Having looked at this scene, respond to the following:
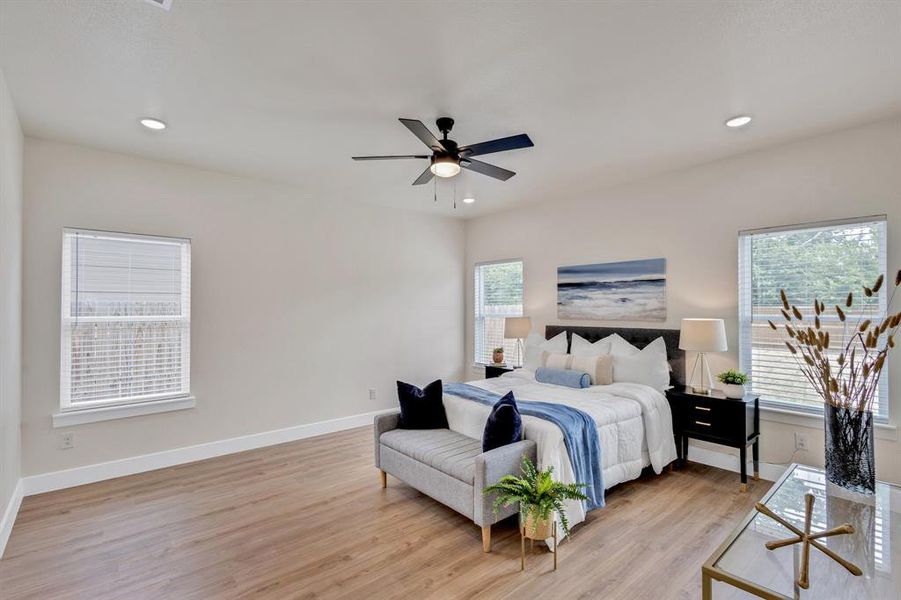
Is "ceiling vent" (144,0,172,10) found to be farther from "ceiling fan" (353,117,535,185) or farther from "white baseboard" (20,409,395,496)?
"white baseboard" (20,409,395,496)

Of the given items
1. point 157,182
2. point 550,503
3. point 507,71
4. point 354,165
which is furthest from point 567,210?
point 157,182

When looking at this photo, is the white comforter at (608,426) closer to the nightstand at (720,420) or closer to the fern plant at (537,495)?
the nightstand at (720,420)

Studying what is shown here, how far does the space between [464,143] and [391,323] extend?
9.27 feet

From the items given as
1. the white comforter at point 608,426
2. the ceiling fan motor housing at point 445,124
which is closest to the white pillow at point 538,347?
the white comforter at point 608,426

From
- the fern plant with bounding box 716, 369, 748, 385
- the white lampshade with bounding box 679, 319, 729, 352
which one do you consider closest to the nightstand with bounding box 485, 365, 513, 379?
the white lampshade with bounding box 679, 319, 729, 352

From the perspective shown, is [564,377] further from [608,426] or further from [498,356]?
[498,356]

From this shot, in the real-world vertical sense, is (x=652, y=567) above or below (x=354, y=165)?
below

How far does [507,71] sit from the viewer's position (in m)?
2.46

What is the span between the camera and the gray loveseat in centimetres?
257

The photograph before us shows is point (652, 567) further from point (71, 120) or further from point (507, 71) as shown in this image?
point (71, 120)

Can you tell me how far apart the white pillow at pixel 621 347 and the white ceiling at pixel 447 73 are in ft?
5.72

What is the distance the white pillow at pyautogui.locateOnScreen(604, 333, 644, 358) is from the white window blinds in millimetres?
4106

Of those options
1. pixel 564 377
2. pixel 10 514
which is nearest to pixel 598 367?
pixel 564 377

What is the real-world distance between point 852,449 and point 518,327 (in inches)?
134
